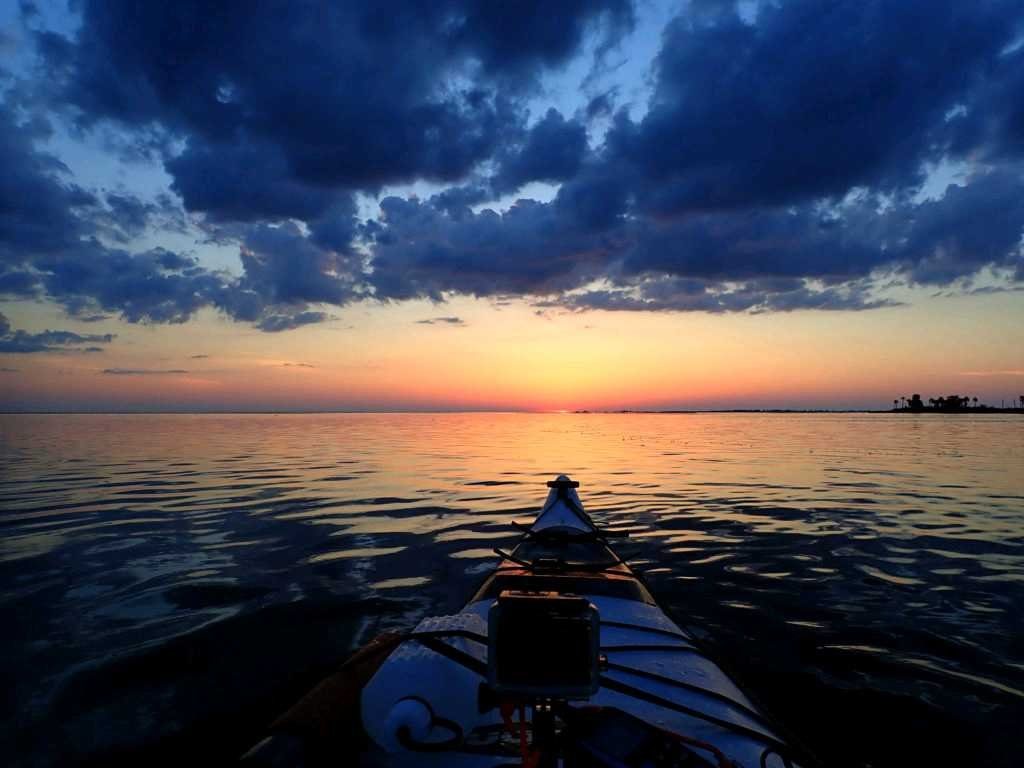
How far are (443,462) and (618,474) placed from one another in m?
10.7

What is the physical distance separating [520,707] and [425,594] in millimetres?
7467

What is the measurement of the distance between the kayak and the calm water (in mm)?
1970

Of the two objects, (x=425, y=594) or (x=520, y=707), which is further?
(x=425, y=594)

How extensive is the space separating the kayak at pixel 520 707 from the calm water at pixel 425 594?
1.97m

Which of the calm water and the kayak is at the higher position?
the kayak

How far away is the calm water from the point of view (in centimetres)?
611

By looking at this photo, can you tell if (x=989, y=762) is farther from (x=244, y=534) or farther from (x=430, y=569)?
(x=244, y=534)

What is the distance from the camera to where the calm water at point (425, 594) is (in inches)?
241

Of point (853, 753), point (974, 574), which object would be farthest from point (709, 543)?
point (853, 753)

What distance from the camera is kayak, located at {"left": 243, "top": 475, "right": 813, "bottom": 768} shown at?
124 inches

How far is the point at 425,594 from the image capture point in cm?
1020

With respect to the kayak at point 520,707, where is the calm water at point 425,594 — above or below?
below

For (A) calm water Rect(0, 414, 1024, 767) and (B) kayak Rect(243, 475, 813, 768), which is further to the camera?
(A) calm water Rect(0, 414, 1024, 767)

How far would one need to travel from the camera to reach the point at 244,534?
1443cm
